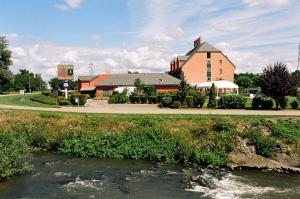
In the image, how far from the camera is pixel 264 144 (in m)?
24.4

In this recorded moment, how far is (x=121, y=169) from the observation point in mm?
22578

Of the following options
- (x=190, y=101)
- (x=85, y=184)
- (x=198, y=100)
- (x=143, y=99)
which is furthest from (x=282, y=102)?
(x=85, y=184)

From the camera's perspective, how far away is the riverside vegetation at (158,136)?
964 inches

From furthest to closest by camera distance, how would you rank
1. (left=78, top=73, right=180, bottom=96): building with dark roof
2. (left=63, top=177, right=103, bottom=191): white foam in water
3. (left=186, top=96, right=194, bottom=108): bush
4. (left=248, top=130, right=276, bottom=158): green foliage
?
(left=78, top=73, right=180, bottom=96): building with dark roof < (left=186, top=96, right=194, bottom=108): bush < (left=248, top=130, right=276, bottom=158): green foliage < (left=63, top=177, right=103, bottom=191): white foam in water

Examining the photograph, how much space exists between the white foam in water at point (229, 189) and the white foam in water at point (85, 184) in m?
4.59

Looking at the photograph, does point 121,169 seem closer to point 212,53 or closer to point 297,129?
point 297,129

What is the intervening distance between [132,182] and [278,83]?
23.7m

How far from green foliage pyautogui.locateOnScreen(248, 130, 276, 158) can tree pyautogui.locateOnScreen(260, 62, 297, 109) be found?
1460 centimetres

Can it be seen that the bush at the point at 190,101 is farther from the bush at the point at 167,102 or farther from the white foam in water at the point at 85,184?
the white foam in water at the point at 85,184

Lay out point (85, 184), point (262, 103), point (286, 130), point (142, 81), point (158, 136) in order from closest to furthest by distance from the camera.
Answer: point (85, 184) → point (286, 130) → point (158, 136) → point (262, 103) → point (142, 81)

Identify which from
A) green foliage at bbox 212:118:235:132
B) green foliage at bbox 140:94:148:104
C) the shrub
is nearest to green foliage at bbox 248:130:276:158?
green foliage at bbox 212:118:235:132

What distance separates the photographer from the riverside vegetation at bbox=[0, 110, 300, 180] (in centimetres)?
2450

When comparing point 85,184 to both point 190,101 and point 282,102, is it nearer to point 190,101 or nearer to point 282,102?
point 190,101

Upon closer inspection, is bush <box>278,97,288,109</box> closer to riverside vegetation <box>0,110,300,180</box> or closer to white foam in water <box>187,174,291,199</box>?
riverside vegetation <box>0,110,300,180</box>
